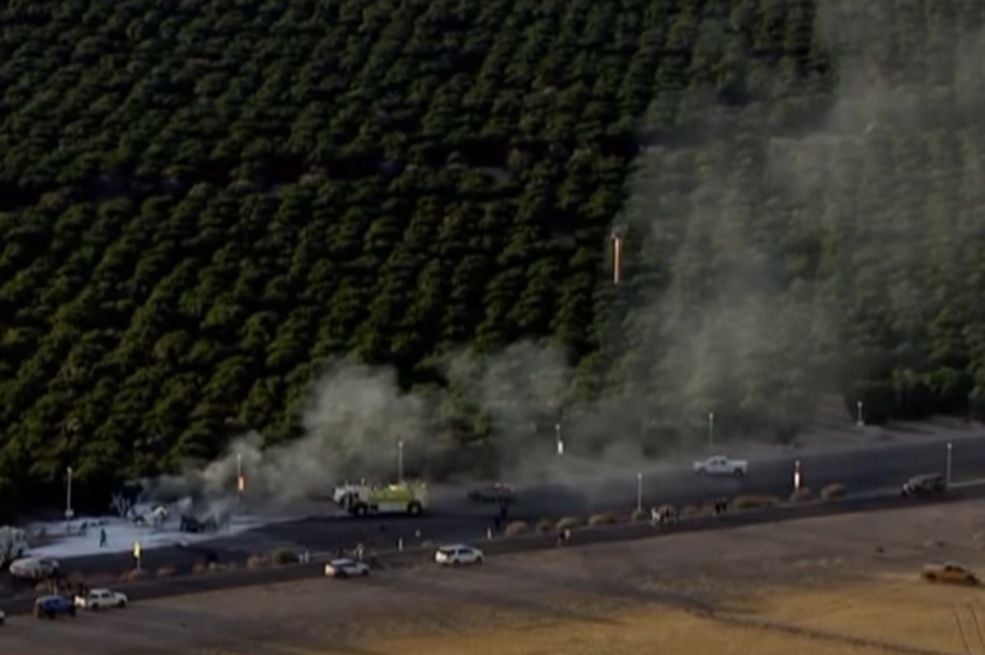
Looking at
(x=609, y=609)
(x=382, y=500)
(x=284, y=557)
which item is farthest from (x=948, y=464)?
(x=284, y=557)

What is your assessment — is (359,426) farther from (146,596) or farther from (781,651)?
(781,651)

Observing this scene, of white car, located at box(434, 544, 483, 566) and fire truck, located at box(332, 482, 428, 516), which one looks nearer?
white car, located at box(434, 544, 483, 566)

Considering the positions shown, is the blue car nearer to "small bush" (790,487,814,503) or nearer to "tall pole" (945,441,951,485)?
"small bush" (790,487,814,503)

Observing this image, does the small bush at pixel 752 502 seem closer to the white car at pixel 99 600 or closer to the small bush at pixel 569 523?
the small bush at pixel 569 523

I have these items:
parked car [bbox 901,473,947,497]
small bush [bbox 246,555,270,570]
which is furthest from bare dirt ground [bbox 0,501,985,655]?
parked car [bbox 901,473,947,497]

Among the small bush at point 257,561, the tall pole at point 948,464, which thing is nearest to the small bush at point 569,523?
the small bush at point 257,561

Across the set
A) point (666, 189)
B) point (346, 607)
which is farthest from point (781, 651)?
point (666, 189)
